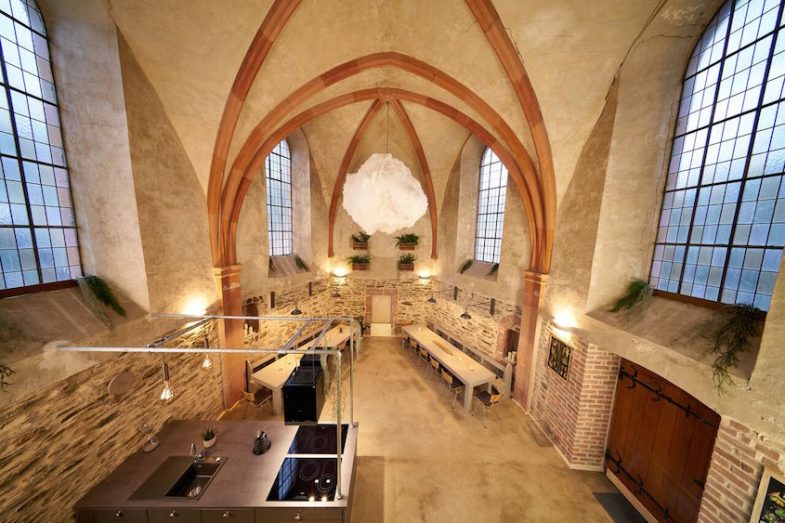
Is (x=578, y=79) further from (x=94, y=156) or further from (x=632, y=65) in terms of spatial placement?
(x=94, y=156)

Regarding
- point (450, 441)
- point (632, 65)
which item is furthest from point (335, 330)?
point (632, 65)

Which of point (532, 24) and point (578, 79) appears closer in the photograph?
point (532, 24)

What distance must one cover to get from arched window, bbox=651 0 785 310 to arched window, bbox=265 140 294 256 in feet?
28.7

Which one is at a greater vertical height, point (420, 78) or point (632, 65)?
point (420, 78)

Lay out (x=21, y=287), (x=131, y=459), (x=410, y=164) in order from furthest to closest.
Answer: (x=410, y=164)
(x=131, y=459)
(x=21, y=287)

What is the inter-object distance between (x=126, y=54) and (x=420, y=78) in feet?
16.5

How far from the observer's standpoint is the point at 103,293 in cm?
367

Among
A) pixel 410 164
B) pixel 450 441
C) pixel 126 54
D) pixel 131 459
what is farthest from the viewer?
pixel 410 164

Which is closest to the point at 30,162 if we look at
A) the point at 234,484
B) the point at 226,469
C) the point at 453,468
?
the point at 226,469

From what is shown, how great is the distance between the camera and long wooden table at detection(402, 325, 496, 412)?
605cm

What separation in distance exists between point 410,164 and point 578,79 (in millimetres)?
5568

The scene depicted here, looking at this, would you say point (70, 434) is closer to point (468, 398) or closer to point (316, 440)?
point (316, 440)

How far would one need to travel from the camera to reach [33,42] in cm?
314

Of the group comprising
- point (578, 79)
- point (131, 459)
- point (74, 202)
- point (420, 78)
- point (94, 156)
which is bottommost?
point (131, 459)
